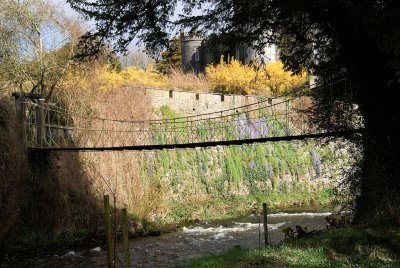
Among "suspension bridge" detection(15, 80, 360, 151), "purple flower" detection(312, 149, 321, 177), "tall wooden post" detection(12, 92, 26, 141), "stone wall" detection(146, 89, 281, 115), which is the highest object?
"stone wall" detection(146, 89, 281, 115)

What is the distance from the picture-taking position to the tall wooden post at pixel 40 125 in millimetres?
9602

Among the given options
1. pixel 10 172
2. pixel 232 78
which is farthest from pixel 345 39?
pixel 232 78

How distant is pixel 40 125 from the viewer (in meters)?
9.62

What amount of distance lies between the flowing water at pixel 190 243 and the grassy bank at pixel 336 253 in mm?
1315

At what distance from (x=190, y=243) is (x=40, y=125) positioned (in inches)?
154

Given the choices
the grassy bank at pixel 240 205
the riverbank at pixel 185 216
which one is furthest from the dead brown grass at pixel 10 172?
the grassy bank at pixel 240 205

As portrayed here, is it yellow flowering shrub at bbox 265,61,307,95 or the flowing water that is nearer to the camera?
the flowing water

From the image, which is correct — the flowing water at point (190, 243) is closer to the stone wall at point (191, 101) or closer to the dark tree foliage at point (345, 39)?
the dark tree foliage at point (345, 39)

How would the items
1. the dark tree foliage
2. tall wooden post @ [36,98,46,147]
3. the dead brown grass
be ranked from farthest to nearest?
tall wooden post @ [36,98,46,147]
the dead brown grass
the dark tree foliage

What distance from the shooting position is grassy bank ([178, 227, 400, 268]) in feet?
13.4

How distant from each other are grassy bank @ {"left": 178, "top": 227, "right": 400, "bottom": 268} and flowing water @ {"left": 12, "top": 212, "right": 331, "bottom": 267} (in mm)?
1315

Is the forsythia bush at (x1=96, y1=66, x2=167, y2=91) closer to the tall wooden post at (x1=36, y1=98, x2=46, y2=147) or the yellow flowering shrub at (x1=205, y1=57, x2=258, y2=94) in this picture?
the yellow flowering shrub at (x1=205, y1=57, x2=258, y2=94)

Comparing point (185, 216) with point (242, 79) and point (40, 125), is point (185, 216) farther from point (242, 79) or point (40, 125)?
point (242, 79)

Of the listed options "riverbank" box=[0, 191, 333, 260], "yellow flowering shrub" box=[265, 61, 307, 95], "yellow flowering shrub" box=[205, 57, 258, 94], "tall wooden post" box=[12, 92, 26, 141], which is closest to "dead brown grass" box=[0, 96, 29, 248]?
"tall wooden post" box=[12, 92, 26, 141]
